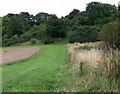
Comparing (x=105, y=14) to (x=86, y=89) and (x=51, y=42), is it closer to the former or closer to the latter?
(x=51, y=42)

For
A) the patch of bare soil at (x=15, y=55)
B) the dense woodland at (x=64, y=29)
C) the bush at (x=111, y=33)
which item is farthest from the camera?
the dense woodland at (x=64, y=29)

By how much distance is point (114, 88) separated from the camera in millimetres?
9602

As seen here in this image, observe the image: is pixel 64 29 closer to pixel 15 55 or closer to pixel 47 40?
pixel 47 40

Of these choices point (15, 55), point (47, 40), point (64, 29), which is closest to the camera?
point (15, 55)

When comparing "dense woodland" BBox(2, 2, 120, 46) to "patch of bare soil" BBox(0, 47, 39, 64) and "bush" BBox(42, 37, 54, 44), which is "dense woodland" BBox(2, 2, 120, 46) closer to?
"bush" BBox(42, 37, 54, 44)

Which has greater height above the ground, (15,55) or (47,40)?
(15,55)

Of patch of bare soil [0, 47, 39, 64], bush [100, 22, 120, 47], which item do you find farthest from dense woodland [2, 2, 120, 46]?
patch of bare soil [0, 47, 39, 64]

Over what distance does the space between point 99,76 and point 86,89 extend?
865 mm

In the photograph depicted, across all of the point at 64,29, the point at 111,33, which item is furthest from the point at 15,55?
the point at 64,29

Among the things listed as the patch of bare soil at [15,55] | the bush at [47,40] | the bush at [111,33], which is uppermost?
the bush at [111,33]

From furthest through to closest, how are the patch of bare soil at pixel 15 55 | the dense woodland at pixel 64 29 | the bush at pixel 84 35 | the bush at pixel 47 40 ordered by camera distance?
the bush at pixel 47 40
the dense woodland at pixel 64 29
the bush at pixel 84 35
the patch of bare soil at pixel 15 55

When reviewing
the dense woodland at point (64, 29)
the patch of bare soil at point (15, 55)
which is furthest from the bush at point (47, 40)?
the patch of bare soil at point (15, 55)

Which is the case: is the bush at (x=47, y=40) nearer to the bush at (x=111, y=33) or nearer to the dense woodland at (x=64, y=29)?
the dense woodland at (x=64, y=29)

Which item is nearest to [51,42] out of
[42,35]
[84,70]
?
[42,35]
